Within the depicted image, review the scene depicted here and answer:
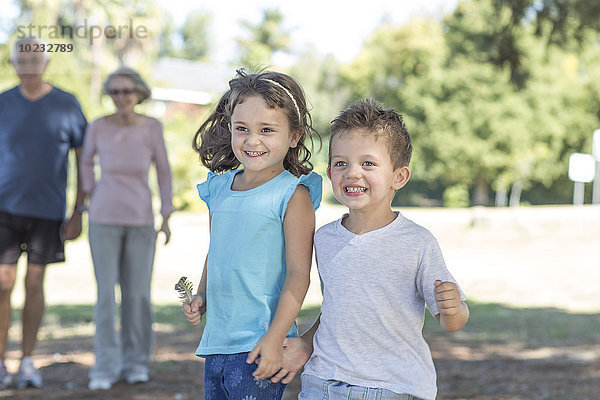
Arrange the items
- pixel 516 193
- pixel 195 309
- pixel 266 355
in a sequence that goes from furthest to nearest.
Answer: pixel 516 193
pixel 195 309
pixel 266 355

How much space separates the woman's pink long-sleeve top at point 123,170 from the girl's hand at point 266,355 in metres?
2.86

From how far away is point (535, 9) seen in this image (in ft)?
19.5

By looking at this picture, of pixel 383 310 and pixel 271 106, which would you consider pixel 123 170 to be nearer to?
pixel 271 106

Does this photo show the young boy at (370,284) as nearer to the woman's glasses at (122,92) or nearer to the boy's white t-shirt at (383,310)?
the boy's white t-shirt at (383,310)

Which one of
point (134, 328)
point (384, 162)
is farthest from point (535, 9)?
point (384, 162)

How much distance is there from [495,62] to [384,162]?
13.3ft

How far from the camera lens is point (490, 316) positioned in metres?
9.27

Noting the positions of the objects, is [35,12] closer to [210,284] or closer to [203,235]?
[203,235]

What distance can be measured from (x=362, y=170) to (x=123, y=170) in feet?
10.1

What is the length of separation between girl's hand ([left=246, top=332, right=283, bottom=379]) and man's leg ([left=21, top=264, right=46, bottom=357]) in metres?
3.21

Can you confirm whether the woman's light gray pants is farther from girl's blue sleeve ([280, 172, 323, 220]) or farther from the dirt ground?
girl's blue sleeve ([280, 172, 323, 220])

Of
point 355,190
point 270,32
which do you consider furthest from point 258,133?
point 270,32

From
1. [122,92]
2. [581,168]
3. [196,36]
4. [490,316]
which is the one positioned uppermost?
[196,36]

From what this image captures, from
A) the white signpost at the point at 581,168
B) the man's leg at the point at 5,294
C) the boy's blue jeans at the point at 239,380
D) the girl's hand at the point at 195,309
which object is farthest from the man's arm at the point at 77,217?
the white signpost at the point at 581,168
